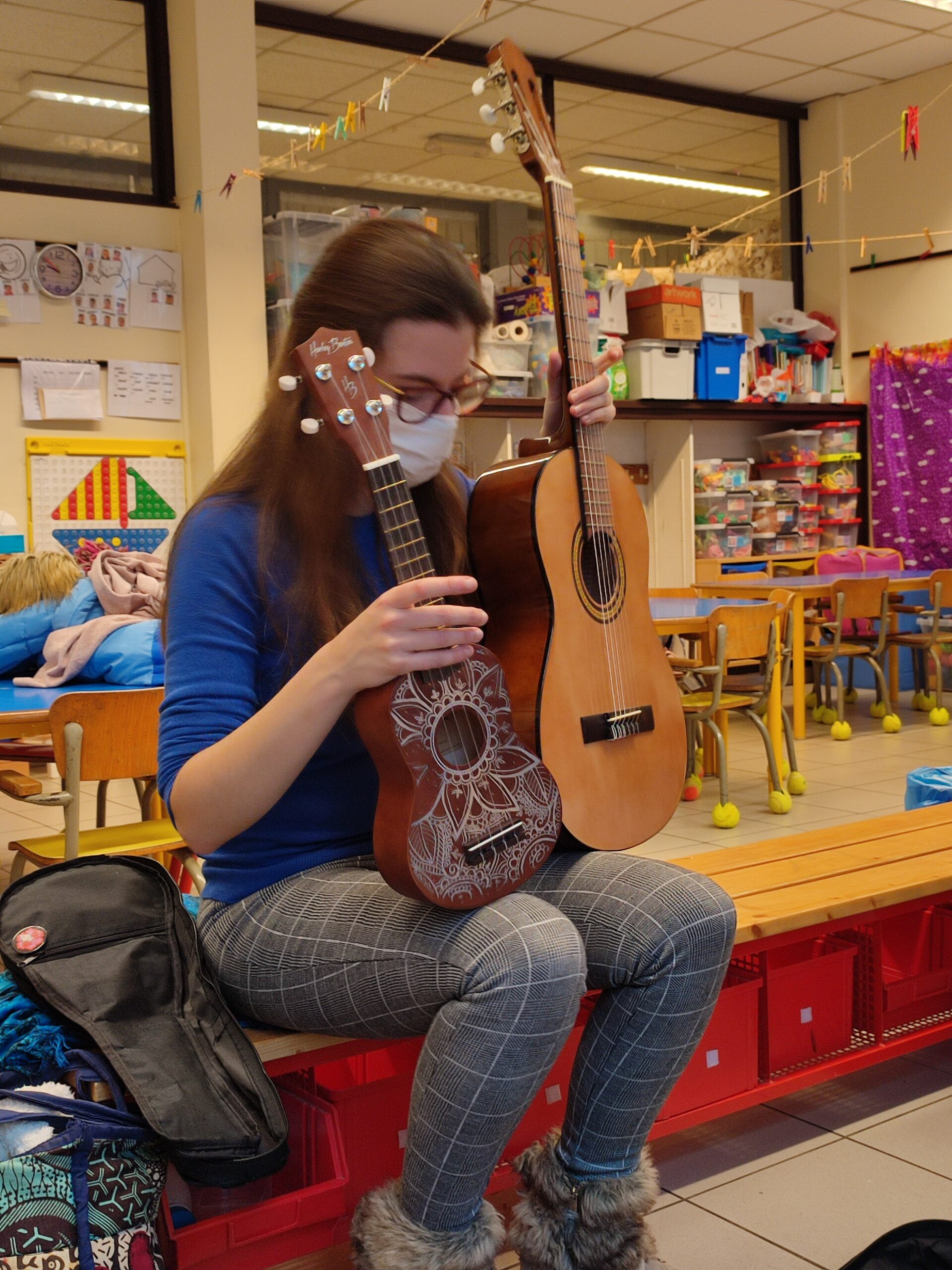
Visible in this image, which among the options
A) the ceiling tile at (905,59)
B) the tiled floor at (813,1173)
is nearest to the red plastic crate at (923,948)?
the tiled floor at (813,1173)

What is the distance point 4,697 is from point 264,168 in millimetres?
4121

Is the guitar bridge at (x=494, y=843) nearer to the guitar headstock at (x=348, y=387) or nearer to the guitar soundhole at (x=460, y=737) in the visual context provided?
the guitar soundhole at (x=460, y=737)

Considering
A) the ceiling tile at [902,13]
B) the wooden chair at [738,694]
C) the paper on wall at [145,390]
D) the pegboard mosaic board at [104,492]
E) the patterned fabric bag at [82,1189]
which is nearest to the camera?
the patterned fabric bag at [82,1189]

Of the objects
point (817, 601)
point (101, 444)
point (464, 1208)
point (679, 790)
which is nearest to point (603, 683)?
point (679, 790)

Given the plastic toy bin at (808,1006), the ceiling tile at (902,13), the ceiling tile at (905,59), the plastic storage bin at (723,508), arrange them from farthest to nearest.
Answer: the plastic storage bin at (723,508)
the ceiling tile at (905,59)
the ceiling tile at (902,13)
the plastic toy bin at (808,1006)

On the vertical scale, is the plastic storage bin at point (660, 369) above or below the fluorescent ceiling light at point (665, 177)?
below

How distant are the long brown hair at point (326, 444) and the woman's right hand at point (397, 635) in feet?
0.53

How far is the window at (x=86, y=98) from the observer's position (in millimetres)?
5535

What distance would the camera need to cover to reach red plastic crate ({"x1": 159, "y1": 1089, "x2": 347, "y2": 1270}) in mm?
1369

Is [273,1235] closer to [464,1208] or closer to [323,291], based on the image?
[464,1208]

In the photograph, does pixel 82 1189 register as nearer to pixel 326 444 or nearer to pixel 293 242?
pixel 326 444

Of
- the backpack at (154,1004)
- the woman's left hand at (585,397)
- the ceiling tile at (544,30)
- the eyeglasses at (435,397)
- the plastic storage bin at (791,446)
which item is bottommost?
the backpack at (154,1004)

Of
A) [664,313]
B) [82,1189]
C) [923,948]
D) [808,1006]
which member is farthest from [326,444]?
[664,313]

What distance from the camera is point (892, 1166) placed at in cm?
188
